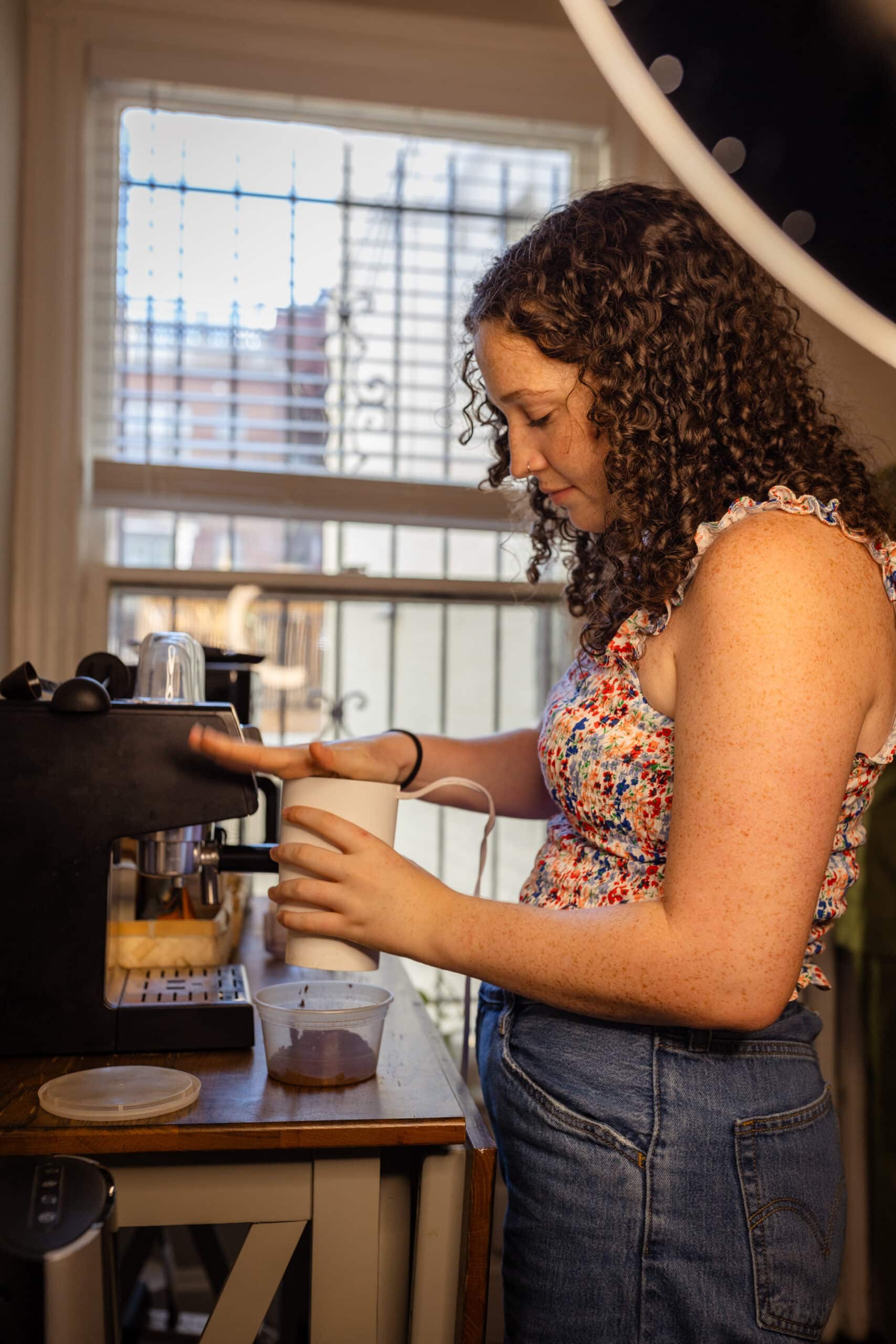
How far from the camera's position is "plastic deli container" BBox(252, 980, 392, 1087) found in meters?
1.05

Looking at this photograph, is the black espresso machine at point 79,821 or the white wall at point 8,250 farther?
the white wall at point 8,250

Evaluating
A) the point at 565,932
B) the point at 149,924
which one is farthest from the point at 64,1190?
the point at 149,924

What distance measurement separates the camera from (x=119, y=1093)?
99 centimetres

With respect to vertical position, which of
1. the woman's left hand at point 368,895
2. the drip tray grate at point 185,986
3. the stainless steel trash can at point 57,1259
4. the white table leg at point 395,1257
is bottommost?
the white table leg at point 395,1257

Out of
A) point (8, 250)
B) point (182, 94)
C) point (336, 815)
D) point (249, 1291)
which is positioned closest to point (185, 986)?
point (249, 1291)

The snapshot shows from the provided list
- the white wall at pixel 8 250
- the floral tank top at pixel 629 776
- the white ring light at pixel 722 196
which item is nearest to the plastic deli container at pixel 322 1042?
the floral tank top at pixel 629 776

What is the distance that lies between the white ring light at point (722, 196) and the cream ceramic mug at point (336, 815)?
2.19ft

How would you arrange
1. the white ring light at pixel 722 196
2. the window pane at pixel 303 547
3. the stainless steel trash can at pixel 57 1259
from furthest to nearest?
the window pane at pixel 303 547 < the stainless steel trash can at pixel 57 1259 < the white ring light at pixel 722 196

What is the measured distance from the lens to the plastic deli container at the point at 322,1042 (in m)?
1.05

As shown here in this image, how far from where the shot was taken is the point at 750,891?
2.44 feet

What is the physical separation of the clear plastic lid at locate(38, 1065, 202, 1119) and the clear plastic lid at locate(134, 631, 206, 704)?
0.43 m

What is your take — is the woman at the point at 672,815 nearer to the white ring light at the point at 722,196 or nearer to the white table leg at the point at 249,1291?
the white table leg at the point at 249,1291

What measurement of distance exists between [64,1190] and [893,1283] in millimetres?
1733

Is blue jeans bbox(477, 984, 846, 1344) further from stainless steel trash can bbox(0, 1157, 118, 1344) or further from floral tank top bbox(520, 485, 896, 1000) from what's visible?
stainless steel trash can bbox(0, 1157, 118, 1344)
